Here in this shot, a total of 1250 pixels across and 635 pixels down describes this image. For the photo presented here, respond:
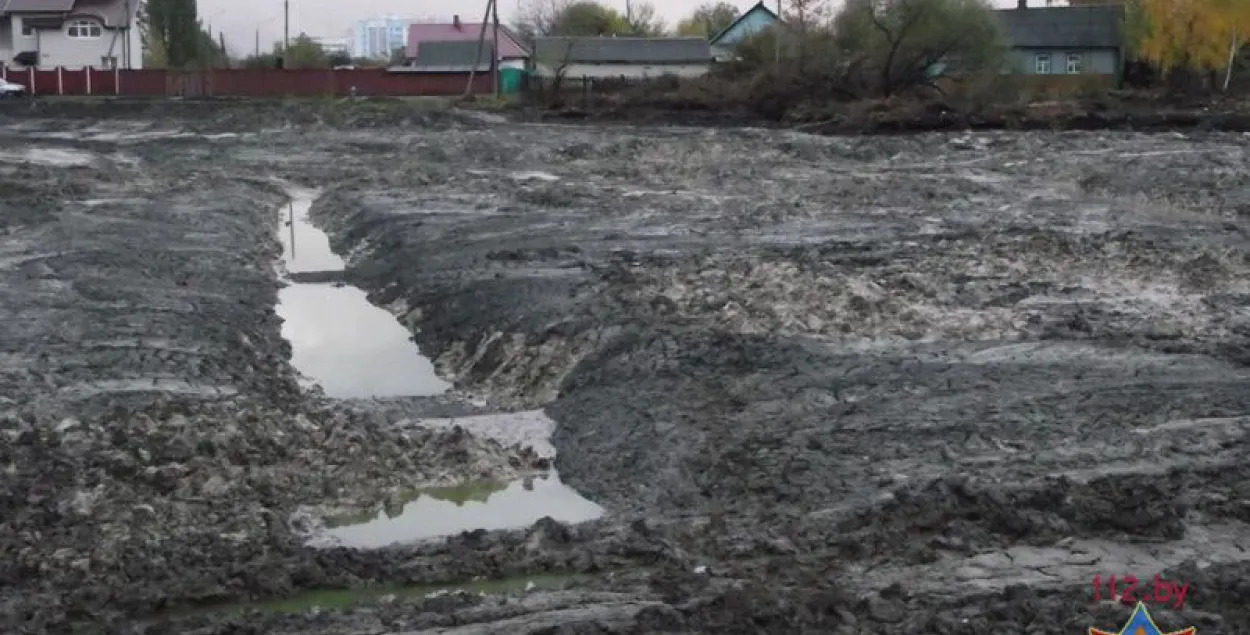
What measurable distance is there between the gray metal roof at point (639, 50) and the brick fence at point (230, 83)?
7.61m

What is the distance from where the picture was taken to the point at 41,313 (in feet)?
44.1

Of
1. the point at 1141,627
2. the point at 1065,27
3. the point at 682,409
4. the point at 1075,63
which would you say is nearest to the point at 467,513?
the point at 682,409

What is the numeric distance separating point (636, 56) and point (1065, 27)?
2060 centimetres

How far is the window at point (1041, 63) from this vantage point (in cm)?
6122

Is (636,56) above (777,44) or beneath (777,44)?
Answer: above

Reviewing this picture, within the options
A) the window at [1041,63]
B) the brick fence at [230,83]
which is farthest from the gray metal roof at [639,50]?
the window at [1041,63]

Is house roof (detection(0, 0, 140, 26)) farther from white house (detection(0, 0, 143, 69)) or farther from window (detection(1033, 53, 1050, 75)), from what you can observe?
window (detection(1033, 53, 1050, 75))

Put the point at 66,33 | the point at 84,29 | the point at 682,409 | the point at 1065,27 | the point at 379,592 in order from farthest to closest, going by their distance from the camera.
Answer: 1. the point at 84,29
2. the point at 66,33
3. the point at 1065,27
4. the point at 682,409
5. the point at 379,592

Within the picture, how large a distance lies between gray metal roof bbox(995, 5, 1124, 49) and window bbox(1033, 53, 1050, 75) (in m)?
0.51

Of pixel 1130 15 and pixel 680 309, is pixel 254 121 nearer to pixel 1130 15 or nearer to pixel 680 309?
pixel 680 309

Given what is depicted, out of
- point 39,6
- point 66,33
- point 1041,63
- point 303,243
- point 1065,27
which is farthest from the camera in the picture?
point 66,33

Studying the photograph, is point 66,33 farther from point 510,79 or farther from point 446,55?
point 510,79

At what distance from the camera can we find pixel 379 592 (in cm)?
727

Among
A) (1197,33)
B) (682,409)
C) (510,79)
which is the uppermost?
(1197,33)
